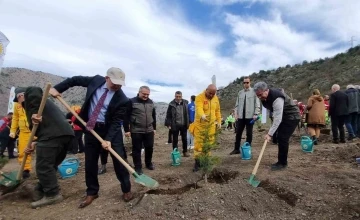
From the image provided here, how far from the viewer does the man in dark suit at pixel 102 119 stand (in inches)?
162

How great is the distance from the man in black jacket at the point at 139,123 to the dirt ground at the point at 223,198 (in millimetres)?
592

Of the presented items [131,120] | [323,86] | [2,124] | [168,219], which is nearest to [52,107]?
[131,120]

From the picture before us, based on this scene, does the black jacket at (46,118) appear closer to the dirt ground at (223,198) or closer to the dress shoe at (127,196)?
the dirt ground at (223,198)

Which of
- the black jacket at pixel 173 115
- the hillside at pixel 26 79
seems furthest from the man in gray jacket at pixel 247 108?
the hillside at pixel 26 79

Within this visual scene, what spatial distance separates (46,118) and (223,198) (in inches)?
111

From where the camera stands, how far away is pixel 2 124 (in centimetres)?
920

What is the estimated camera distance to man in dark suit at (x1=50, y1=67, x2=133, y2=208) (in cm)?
411

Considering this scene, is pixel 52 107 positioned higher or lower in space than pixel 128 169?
higher

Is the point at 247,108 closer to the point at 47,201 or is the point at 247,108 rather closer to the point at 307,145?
the point at 307,145

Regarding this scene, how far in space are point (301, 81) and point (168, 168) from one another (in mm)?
36410

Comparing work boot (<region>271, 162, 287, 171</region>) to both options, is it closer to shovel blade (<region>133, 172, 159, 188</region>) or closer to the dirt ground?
the dirt ground

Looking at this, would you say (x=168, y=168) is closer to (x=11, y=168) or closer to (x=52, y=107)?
(x=52, y=107)

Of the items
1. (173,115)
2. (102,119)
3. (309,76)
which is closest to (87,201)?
(102,119)

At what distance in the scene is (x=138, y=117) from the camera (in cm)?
602
